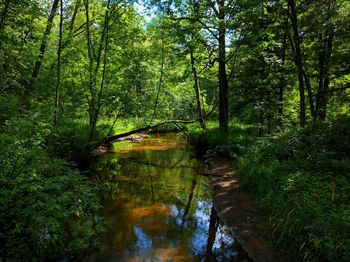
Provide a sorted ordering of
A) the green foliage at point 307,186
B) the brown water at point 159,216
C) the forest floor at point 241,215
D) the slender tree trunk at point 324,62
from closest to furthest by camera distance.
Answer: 1. the green foliage at point 307,186
2. the forest floor at point 241,215
3. the brown water at point 159,216
4. the slender tree trunk at point 324,62

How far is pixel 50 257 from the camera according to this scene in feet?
15.4

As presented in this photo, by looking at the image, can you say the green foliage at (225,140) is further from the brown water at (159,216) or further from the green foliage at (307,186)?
the green foliage at (307,186)

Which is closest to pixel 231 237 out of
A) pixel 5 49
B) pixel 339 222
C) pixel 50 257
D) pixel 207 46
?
pixel 339 222

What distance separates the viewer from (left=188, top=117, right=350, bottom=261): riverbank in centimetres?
405

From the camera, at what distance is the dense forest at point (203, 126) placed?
14.6 ft

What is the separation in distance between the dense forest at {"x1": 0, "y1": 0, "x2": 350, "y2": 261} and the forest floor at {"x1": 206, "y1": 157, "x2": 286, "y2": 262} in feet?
1.03

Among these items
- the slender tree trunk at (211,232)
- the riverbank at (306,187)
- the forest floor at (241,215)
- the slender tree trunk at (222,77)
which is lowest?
the slender tree trunk at (211,232)

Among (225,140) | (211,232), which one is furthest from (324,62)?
(211,232)

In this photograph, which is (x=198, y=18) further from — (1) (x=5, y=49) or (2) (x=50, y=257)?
(2) (x=50, y=257)

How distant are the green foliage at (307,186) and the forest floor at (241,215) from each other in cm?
27

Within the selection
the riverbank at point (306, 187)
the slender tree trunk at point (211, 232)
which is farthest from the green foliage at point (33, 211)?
the riverbank at point (306, 187)

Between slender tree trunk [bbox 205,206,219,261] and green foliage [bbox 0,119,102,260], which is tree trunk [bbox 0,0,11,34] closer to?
green foliage [bbox 0,119,102,260]

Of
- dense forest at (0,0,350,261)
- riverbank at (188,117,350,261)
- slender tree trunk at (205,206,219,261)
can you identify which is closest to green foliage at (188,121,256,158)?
dense forest at (0,0,350,261)

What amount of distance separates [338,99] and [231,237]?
8803mm
